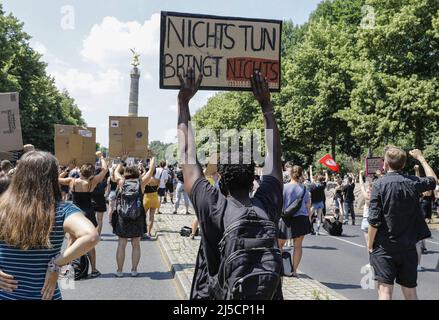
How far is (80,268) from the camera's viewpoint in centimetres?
802

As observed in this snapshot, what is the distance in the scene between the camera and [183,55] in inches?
147

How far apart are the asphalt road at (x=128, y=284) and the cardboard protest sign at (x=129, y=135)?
2216mm

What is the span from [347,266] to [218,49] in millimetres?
7306

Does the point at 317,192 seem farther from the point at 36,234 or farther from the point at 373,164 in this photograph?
the point at 36,234

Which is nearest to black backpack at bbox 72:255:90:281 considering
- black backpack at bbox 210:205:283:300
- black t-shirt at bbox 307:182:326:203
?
black backpack at bbox 210:205:283:300

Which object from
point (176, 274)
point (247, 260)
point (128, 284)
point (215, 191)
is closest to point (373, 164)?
point (176, 274)

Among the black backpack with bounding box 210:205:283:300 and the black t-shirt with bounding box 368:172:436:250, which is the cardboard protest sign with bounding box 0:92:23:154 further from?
the black backpack with bounding box 210:205:283:300

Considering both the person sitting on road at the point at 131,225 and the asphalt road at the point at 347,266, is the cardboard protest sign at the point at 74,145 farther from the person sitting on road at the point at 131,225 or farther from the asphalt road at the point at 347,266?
the asphalt road at the point at 347,266

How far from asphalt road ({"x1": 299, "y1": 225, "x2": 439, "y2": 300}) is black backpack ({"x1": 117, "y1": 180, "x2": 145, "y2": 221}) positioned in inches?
122

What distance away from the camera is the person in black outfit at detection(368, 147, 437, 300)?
16.6 ft

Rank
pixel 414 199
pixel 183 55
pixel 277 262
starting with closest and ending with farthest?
pixel 277 262
pixel 183 55
pixel 414 199
